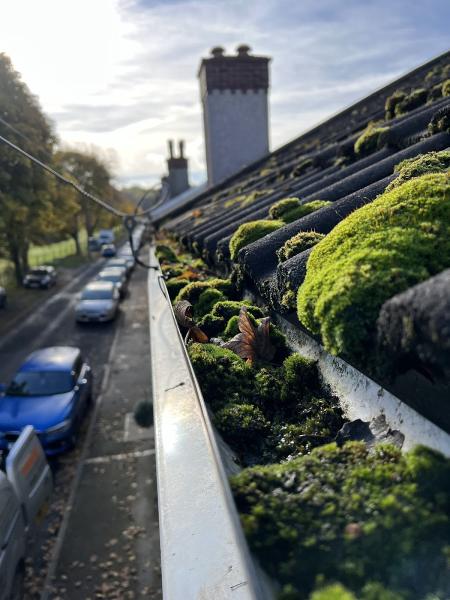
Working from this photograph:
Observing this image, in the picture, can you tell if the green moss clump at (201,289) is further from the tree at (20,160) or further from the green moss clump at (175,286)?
the tree at (20,160)

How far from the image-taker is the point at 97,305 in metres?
21.3

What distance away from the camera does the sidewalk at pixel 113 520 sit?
673 centimetres

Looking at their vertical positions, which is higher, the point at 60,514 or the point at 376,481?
the point at 376,481

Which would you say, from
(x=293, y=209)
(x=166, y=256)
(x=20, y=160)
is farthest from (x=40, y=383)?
(x=20, y=160)

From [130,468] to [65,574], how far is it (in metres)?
2.75

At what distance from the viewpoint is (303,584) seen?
1.50m

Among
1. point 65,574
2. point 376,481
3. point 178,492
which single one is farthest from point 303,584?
point 65,574

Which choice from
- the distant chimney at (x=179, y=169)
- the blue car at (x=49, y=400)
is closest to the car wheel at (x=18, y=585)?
the blue car at (x=49, y=400)

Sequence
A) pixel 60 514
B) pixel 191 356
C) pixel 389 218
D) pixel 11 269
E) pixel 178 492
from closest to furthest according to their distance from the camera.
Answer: pixel 389 218 < pixel 178 492 < pixel 191 356 < pixel 60 514 < pixel 11 269

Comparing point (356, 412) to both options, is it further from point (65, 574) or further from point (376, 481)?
point (65, 574)

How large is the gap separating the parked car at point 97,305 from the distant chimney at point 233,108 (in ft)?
27.0

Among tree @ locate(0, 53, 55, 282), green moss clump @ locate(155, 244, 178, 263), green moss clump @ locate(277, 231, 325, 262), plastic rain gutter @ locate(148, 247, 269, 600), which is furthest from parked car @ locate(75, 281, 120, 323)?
green moss clump @ locate(277, 231, 325, 262)

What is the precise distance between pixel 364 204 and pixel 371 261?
1484 mm

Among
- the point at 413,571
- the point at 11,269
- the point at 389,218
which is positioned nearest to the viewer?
the point at 413,571
